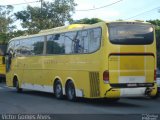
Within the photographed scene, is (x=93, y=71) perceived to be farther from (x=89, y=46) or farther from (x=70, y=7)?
(x=70, y=7)

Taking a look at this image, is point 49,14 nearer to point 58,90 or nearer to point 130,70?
point 58,90

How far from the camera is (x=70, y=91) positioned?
2222 centimetres

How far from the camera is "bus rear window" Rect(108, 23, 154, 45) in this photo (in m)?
19.9

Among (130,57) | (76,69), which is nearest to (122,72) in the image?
(130,57)

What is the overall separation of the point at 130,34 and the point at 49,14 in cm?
3145

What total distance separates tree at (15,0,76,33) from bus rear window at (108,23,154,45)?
97.5ft

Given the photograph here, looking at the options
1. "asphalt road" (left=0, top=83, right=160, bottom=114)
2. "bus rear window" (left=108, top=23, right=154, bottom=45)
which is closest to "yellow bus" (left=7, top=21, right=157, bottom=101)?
"bus rear window" (left=108, top=23, right=154, bottom=45)

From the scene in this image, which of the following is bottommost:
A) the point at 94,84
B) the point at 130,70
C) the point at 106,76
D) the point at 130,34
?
the point at 94,84

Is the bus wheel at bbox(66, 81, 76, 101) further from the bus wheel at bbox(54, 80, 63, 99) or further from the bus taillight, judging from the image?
the bus taillight

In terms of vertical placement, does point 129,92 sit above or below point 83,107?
above

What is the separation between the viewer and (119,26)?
20000mm

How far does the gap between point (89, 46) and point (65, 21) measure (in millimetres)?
30577

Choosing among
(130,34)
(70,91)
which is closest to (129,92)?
(130,34)

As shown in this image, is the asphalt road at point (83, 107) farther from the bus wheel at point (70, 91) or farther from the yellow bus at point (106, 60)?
the yellow bus at point (106, 60)
